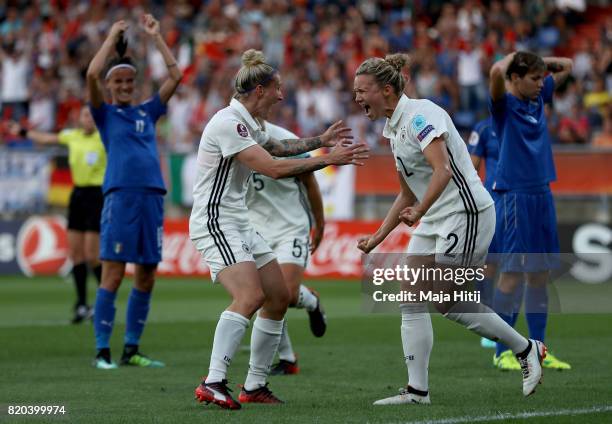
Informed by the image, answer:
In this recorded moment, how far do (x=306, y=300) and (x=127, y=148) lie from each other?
6.90 feet

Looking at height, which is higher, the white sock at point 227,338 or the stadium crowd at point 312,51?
the stadium crowd at point 312,51

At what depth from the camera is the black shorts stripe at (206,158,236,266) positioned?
7609 mm

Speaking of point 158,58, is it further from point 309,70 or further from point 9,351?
point 9,351

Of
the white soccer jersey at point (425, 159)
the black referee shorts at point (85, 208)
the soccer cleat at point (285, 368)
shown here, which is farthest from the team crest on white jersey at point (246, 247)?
the black referee shorts at point (85, 208)

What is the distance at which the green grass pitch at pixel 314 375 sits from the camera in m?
7.13

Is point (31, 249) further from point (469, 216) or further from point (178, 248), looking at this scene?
point (469, 216)

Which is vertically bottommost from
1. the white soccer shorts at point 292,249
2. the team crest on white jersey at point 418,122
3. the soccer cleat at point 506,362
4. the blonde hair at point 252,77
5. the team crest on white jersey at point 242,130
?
the soccer cleat at point 506,362

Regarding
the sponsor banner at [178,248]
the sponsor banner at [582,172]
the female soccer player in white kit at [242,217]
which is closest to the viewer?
the female soccer player in white kit at [242,217]

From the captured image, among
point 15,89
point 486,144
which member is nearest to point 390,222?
point 486,144

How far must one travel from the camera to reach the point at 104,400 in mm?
7867

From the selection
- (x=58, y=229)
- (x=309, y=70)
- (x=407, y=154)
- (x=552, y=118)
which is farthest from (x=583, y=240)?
(x=407, y=154)

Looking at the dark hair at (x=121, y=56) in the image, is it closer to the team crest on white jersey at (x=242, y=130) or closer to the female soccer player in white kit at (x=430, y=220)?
the team crest on white jersey at (x=242, y=130)

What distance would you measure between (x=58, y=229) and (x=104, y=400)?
1463cm

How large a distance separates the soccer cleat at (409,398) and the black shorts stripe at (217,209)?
55.6 inches
